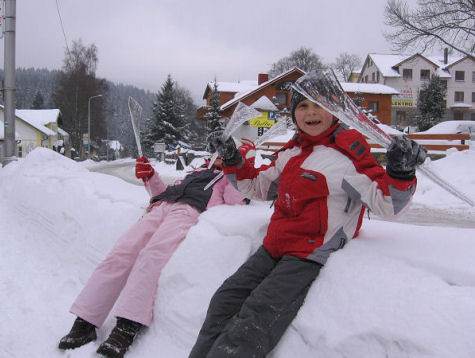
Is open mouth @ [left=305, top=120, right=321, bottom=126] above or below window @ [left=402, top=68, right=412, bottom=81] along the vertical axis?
below

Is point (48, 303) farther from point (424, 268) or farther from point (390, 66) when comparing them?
point (390, 66)

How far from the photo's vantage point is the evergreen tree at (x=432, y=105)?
31.0 metres

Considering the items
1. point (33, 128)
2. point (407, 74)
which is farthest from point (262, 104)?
point (407, 74)

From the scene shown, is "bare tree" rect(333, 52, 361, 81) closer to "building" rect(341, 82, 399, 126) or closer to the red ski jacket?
"building" rect(341, 82, 399, 126)

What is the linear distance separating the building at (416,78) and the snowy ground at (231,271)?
133ft

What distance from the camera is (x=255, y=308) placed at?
4.99ft

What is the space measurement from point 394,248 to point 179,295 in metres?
1.19

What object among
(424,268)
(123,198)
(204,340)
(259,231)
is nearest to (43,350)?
(204,340)

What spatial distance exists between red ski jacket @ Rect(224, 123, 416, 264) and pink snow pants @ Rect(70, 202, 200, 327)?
0.84 metres

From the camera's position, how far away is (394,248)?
1677mm

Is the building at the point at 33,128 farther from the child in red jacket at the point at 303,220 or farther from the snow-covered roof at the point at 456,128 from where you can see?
the child in red jacket at the point at 303,220

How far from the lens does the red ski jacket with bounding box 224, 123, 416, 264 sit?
64.1 inches

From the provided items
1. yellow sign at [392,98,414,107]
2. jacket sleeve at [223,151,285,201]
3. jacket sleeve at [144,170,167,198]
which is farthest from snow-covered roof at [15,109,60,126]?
jacket sleeve at [223,151,285,201]

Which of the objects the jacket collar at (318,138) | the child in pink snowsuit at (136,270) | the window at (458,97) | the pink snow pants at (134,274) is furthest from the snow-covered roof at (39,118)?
the window at (458,97)
